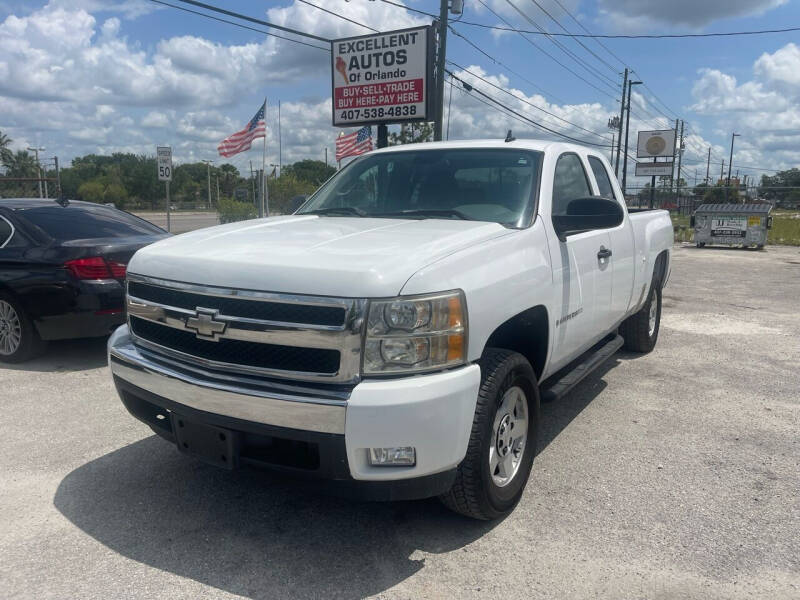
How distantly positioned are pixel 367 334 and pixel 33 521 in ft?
6.75

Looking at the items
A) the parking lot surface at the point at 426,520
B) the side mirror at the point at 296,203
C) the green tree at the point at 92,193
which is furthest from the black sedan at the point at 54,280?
the green tree at the point at 92,193

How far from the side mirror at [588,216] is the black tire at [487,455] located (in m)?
0.96

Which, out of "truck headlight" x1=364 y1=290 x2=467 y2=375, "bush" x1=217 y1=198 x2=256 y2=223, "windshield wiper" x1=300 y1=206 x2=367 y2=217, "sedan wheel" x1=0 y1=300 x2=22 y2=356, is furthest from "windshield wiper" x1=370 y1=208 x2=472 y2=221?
"bush" x1=217 y1=198 x2=256 y2=223

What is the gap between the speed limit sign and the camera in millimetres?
15992

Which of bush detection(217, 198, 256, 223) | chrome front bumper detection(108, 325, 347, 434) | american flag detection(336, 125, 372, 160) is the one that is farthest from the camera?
bush detection(217, 198, 256, 223)

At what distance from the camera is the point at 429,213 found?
389 cm

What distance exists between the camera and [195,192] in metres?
91.4

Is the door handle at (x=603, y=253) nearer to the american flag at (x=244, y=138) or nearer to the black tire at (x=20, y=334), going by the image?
the black tire at (x=20, y=334)

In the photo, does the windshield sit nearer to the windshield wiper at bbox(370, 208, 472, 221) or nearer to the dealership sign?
the windshield wiper at bbox(370, 208, 472, 221)

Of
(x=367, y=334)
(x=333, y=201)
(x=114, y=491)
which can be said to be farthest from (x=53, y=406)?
(x=367, y=334)

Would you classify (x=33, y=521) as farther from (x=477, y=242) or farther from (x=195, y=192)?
(x=195, y=192)

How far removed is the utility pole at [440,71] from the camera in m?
16.1

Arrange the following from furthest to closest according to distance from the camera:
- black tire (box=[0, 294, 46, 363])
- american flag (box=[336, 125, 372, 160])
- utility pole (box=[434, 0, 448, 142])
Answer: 1. american flag (box=[336, 125, 372, 160])
2. utility pole (box=[434, 0, 448, 142])
3. black tire (box=[0, 294, 46, 363])

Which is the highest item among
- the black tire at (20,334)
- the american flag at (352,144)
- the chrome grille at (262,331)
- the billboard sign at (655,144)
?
the billboard sign at (655,144)
